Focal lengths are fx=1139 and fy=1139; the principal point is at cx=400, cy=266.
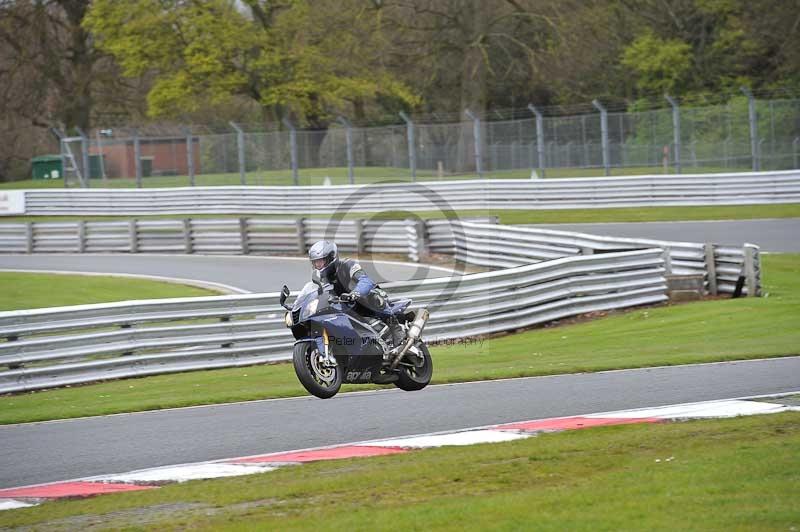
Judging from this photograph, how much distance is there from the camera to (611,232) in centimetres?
2620

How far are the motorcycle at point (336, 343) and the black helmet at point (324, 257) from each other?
12 cm

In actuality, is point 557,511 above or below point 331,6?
below

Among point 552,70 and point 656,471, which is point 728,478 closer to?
point 656,471

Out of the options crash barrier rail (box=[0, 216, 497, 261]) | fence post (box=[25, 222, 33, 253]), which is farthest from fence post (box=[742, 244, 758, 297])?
fence post (box=[25, 222, 33, 253])

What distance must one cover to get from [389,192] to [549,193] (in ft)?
15.2

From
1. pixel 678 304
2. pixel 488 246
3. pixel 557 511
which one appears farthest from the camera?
pixel 488 246

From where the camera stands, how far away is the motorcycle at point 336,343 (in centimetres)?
1005

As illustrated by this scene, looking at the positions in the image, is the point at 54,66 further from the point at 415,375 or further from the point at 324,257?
the point at 324,257

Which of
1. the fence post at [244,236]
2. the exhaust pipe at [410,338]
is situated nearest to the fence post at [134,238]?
the fence post at [244,236]

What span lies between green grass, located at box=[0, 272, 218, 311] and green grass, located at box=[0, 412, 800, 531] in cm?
1396

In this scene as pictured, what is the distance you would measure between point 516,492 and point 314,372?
3741 mm

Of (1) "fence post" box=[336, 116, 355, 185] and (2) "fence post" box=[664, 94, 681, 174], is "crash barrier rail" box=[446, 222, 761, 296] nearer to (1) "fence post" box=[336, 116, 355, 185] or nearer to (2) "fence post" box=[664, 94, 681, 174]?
(2) "fence post" box=[664, 94, 681, 174]

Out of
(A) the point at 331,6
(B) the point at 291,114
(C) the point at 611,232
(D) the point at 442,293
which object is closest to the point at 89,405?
(D) the point at 442,293

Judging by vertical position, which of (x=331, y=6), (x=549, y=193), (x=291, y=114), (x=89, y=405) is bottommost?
(x=89, y=405)
